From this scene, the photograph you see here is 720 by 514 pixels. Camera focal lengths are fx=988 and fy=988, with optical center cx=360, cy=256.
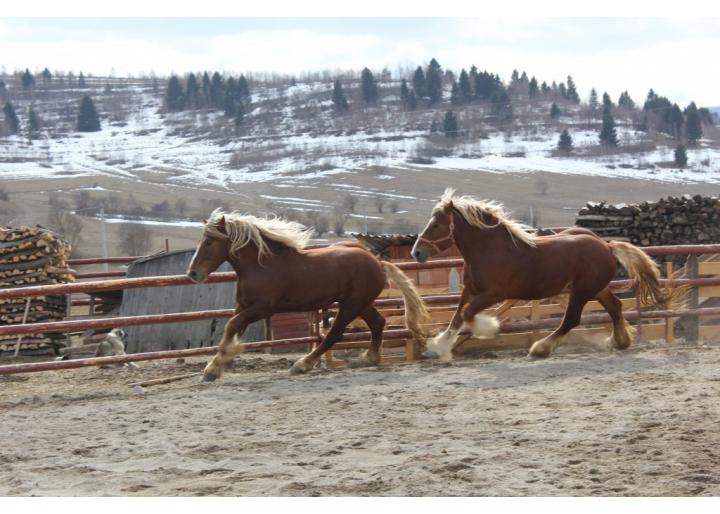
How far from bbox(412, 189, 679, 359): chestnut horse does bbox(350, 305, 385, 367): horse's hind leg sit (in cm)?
55

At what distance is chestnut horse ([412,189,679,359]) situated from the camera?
31.2 feet

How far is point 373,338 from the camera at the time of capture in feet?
32.3

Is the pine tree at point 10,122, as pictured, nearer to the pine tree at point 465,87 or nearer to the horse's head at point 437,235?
the pine tree at point 465,87

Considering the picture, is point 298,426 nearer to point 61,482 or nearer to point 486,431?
point 486,431

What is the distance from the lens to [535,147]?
12812 centimetres

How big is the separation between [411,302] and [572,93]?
15826cm

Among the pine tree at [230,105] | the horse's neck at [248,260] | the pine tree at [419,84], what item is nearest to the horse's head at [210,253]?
the horse's neck at [248,260]

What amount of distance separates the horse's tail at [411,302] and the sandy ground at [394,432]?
639mm

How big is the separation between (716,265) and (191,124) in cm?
14898

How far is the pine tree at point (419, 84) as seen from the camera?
15162 centimetres

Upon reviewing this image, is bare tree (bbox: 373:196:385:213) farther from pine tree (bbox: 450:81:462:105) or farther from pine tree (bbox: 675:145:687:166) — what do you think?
pine tree (bbox: 450:81:462:105)

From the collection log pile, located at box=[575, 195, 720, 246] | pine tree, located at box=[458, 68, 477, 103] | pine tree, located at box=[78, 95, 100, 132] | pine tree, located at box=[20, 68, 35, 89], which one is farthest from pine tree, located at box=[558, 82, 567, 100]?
log pile, located at box=[575, 195, 720, 246]

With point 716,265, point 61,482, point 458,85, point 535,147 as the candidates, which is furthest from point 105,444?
point 458,85

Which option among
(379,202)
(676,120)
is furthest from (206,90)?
(379,202)
